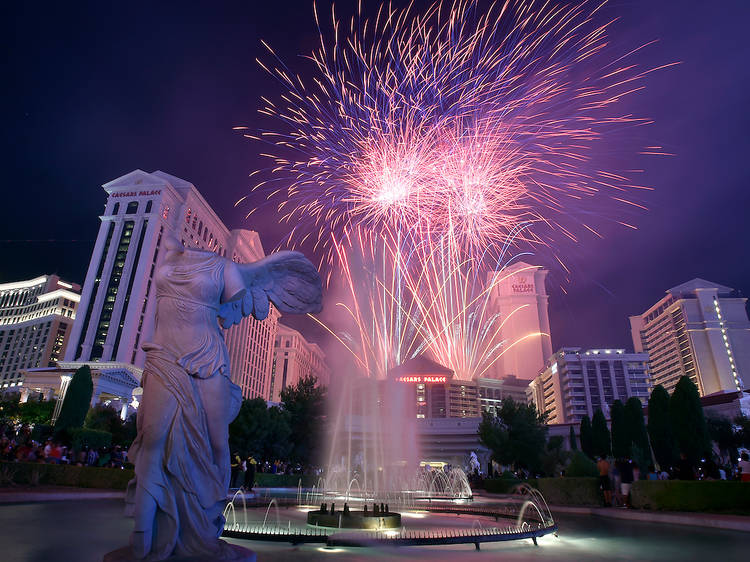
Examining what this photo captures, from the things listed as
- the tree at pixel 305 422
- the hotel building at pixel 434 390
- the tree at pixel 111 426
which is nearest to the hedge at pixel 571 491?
the tree at pixel 305 422

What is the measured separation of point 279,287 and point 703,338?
7229 inches

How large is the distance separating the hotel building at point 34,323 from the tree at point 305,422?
120m

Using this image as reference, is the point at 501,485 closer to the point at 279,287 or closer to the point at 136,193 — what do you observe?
the point at 279,287

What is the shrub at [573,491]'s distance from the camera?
720 inches

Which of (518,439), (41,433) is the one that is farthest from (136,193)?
(518,439)

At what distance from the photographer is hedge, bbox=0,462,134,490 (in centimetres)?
1641

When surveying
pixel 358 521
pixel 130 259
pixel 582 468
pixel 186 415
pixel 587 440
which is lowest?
pixel 358 521

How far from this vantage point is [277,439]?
32.7m

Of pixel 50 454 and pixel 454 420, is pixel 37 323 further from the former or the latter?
pixel 50 454

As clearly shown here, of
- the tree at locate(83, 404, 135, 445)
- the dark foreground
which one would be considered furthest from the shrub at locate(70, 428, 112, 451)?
the dark foreground

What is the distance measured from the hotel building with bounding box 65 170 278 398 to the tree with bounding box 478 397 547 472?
54300 millimetres

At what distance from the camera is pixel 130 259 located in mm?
84562

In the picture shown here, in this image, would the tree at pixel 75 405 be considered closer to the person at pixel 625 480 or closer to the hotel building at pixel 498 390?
the person at pixel 625 480

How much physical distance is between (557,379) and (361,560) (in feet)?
491
